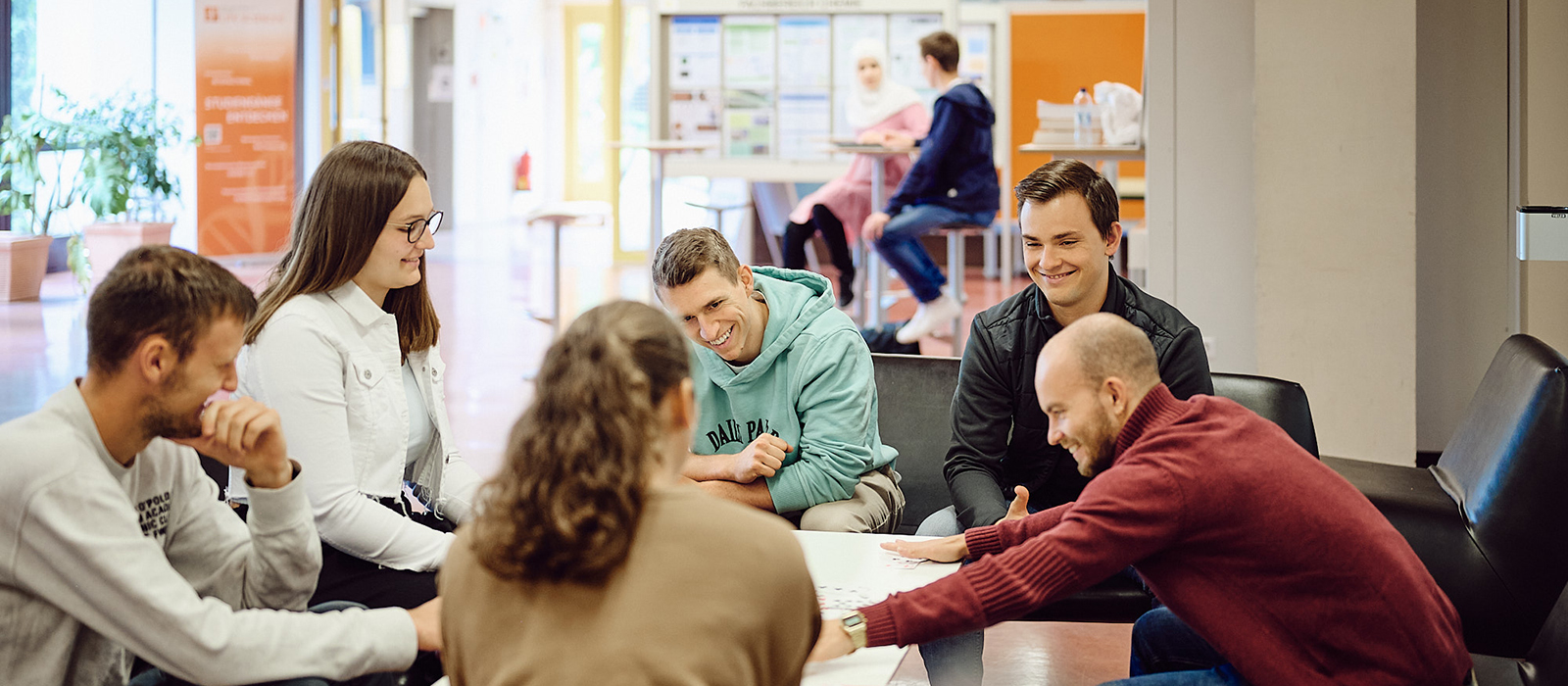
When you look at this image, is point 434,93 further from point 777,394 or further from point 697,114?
point 777,394

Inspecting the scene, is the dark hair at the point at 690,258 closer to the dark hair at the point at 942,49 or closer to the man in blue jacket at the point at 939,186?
the man in blue jacket at the point at 939,186

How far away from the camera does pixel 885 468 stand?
292cm

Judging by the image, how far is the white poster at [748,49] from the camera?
8.95 metres

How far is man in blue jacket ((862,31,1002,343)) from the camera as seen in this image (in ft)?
23.1

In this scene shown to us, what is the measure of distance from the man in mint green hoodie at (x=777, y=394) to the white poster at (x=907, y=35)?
21.3ft

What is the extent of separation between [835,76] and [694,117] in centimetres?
102

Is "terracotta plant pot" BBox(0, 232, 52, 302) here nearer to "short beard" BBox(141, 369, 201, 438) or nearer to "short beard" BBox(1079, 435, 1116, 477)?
"short beard" BBox(141, 369, 201, 438)

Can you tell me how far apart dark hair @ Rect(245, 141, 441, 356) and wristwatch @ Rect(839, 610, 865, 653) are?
3.97 ft

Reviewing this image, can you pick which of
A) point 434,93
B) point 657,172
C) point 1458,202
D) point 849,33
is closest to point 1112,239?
point 1458,202

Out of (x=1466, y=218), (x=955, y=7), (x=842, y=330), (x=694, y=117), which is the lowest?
(x=842, y=330)

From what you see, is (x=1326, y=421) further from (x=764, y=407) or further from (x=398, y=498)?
(x=398, y=498)

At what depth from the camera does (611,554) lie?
119cm

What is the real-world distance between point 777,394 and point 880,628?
3.48ft

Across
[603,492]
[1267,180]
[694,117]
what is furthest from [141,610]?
[694,117]
